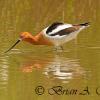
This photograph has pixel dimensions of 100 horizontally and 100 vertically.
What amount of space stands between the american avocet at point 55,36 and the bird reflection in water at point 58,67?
1.15m

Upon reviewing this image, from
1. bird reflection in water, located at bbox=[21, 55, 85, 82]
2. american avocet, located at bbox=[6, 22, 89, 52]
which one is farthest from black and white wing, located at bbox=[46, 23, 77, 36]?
bird reflection in water, located at bbox=[21, 55, 85, 82]

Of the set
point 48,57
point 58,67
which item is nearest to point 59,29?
point 48,57

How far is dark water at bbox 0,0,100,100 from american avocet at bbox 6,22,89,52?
0.75ft

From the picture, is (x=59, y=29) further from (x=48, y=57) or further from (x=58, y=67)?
(x=58, y=67)

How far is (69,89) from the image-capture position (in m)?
12.7

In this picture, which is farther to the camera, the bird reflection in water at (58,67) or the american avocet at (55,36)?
the american avocet at (55,36)

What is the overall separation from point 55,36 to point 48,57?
127 centimetres

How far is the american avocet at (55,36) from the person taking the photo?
1738 cm

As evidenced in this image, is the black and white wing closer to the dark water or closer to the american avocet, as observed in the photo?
the american avocet

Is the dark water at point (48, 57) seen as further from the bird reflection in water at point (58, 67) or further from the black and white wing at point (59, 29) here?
the black and white wing at point (59, 29)

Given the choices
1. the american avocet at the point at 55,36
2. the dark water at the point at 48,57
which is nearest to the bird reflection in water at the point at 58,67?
the dark water at the point at 48,57

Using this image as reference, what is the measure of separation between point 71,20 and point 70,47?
4286 mm

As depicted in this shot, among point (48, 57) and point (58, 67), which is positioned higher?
point (48, 57)

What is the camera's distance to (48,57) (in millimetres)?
16312
